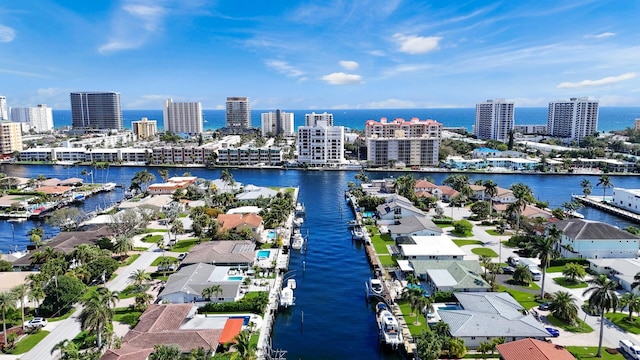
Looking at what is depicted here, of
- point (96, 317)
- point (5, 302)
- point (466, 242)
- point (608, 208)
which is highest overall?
point (5, 302)

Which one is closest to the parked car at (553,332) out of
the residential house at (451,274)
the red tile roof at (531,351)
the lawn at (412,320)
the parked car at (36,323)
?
the red tile roof at (531,351)

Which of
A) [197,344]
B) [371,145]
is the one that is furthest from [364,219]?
[371,145]

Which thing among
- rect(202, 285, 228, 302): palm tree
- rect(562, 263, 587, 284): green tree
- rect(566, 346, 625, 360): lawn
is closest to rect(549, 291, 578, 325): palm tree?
rect(566, 346, 625, 360): lawn

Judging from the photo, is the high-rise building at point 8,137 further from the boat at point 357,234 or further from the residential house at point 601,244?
the residential house at point 601,244

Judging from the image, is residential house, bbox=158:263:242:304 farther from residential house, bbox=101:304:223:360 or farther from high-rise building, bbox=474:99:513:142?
high-rise building, bbox=474:99:513:142

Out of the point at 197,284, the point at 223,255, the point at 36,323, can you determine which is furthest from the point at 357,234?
A: the point at 36,323

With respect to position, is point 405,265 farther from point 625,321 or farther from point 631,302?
point 631,302
